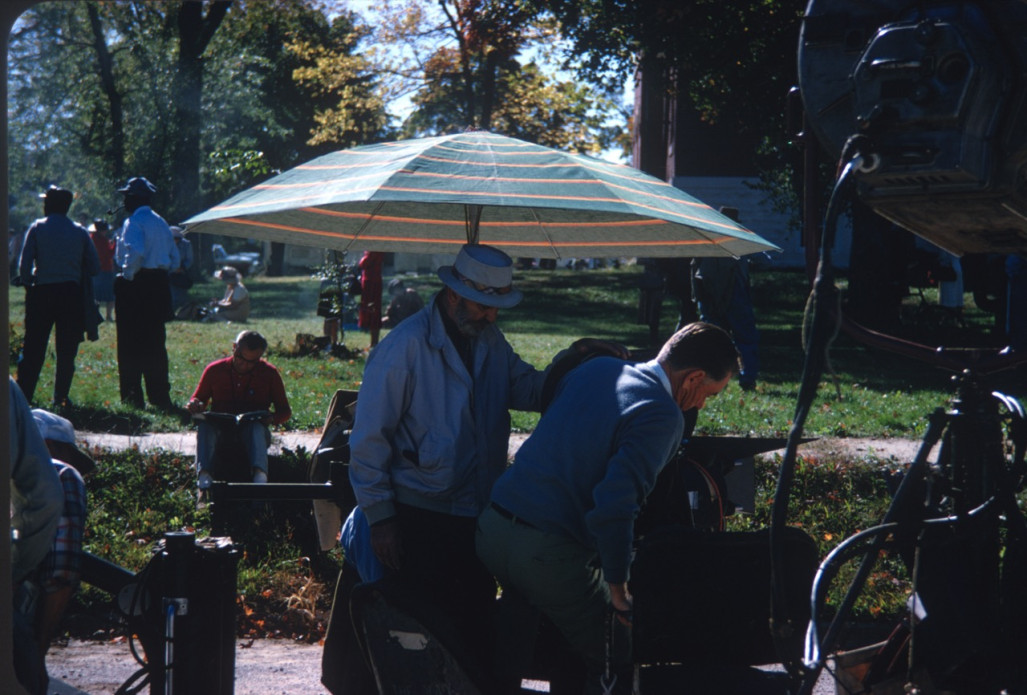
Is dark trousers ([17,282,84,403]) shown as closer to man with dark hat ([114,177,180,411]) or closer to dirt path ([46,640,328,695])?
man with dark hat ([114,177,180,411])

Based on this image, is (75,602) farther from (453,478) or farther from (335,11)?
(335,11)

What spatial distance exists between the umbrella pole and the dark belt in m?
1.82

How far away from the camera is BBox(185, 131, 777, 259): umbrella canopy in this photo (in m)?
4.32

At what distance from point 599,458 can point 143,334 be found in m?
7.70

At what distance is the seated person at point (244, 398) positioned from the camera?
7.47 metres

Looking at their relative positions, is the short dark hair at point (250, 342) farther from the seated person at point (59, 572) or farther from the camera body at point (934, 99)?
the camera body at point (934, 99)

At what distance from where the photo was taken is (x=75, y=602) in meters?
6.30

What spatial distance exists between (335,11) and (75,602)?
3352cm

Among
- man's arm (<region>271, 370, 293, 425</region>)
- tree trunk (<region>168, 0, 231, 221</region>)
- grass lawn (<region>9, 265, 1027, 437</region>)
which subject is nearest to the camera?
man's arm (<region>271, 370, 293, 425</region>)

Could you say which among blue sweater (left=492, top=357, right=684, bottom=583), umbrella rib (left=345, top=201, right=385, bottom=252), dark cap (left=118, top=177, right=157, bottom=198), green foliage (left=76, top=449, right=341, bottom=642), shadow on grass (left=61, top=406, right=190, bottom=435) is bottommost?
green foliage (left=76, top=449, right=341, bottom=642)

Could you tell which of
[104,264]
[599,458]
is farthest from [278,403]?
[104,264]

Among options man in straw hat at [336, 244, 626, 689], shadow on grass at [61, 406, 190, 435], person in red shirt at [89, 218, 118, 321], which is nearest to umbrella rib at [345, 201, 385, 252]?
man in straw hat at [336, 244, 626, 689]

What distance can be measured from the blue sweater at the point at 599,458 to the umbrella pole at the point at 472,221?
5.36ft

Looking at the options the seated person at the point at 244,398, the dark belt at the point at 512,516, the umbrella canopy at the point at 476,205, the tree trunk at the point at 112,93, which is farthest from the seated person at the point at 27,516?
the tree trunk at the point at 112,93
